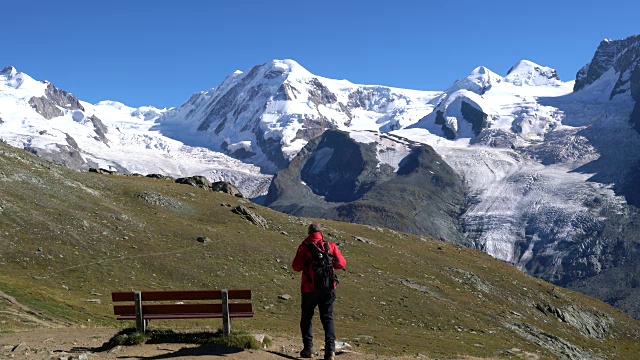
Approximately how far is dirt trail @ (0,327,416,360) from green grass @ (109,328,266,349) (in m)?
0.40

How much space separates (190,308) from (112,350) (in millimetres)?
3361

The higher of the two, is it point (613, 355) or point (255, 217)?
point (255, 217)

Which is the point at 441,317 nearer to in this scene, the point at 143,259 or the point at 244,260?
the point at 244,260

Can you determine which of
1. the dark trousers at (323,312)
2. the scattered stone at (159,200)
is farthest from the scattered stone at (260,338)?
the scattered stone at (159,200)

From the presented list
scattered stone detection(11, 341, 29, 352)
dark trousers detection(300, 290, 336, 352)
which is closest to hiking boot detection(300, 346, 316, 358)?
dark trousers detection(300, 290, 336, 352)

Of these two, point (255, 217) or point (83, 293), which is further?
point (255, 217)

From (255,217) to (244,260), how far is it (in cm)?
2012

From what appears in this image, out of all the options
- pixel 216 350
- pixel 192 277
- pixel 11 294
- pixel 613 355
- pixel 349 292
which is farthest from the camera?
pixel 613 355

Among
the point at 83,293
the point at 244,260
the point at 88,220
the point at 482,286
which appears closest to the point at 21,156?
the point at 88,220

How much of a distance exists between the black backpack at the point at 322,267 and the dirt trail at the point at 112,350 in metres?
3.55

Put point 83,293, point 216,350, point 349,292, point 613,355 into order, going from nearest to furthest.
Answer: point 216,350
point 83,293
point 349,292
point 613,355

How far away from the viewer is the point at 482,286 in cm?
9225

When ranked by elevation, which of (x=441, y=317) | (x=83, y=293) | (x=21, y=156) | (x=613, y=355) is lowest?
(x=613, y=355)

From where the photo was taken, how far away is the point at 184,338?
2927 centimetres
